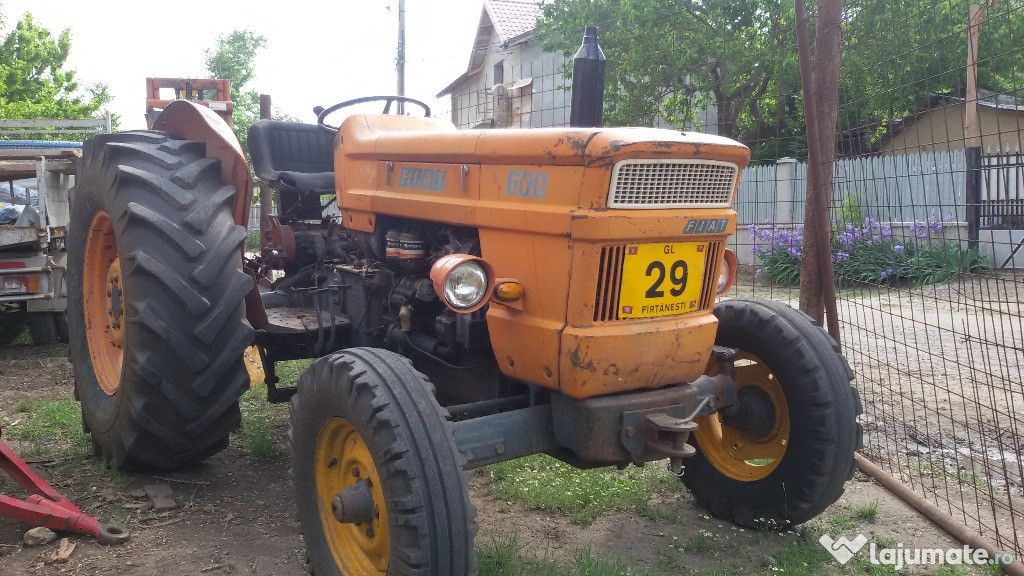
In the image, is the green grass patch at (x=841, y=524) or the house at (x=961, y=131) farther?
the green grass patch at (x=841, y=524)

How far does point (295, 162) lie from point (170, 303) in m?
1.98

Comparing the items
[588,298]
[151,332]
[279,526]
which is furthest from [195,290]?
[588,298]

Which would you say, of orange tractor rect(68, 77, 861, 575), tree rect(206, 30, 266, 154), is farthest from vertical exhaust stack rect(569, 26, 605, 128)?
tree rect(206, 30, 266, 154)

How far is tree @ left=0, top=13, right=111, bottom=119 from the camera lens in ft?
79.0

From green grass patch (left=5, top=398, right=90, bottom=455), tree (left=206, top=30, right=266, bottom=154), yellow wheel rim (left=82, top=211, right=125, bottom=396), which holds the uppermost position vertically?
tree (left=206, top=30, right=266, bottom=154)

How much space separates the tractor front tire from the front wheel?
5.16 ft

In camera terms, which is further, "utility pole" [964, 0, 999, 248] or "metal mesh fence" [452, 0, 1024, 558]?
"metal mesh fence" [452, 0, 1024, 558]

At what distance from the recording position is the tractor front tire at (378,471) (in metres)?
2.41

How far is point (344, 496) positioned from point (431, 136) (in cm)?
148

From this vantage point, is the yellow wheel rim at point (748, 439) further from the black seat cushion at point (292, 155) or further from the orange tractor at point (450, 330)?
the black seat cushion at point (292, 155)

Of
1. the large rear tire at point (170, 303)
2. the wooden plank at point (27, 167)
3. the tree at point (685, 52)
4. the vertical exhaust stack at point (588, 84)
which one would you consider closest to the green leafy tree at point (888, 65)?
the vertical exhaust stack at point (588, 84)

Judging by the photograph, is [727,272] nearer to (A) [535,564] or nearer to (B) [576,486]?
(B) [576,486]

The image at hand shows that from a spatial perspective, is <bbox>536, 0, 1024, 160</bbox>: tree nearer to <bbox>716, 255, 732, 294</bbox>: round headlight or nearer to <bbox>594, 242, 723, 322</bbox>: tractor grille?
<bbox>716, 255, 732, 294</bbox>: round headlight

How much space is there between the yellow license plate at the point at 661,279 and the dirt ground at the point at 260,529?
3.41ft
